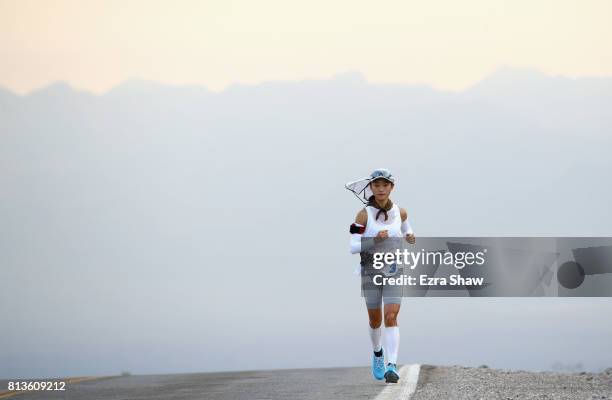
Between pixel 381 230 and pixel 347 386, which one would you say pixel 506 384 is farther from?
pixel 381 230

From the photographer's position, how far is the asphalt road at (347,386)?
1203 centimetres

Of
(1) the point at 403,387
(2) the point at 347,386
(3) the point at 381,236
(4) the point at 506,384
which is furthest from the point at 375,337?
(4) the point at 506,384

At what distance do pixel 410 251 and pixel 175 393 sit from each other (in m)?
3.76

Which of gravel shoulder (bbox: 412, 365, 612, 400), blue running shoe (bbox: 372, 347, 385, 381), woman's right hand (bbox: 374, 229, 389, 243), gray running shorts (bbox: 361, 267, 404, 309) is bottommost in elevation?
gravel shoulder (bbox: 412, 365, 612, 400)

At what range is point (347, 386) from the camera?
1338 cm

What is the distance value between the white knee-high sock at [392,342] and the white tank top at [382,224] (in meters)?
1.15

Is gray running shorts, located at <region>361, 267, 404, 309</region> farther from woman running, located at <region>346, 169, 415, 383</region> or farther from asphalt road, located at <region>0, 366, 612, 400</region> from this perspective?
asphalt road, located at <region>0, 366, 612, 400</region>

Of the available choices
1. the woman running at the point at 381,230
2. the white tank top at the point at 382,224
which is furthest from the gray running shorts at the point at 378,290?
the white tank top at the point at 382,224

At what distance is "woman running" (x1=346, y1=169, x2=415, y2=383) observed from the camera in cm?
1219

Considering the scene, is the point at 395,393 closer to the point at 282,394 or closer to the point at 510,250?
the point at 282,394

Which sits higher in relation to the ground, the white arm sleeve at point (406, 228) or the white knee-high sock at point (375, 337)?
the white arm sleeve at point (406, 228)

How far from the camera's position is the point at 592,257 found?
58.1 feet

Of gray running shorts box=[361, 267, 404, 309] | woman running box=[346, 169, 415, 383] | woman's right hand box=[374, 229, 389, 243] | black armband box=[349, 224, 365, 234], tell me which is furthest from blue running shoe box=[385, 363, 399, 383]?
black armband box=[349, 224, 365, 234]

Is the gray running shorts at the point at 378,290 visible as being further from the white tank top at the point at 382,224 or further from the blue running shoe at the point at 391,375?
the blue running shoe at the point at 391,375
